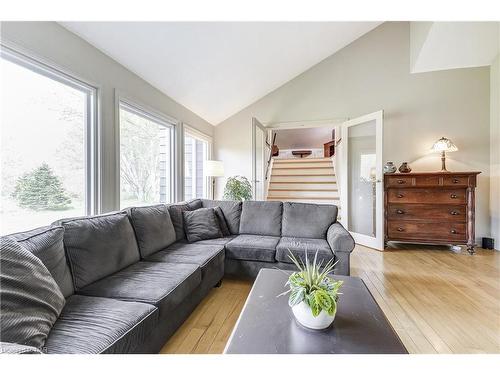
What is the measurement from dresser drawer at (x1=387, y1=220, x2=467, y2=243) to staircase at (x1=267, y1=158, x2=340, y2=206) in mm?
1747

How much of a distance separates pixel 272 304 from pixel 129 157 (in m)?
2.36

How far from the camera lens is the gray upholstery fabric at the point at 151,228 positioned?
2.05 metres

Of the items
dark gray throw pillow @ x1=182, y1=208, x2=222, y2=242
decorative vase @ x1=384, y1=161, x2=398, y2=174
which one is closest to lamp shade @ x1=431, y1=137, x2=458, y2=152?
decorative vase @ x1=384, y1=161, x2=398, y2=174

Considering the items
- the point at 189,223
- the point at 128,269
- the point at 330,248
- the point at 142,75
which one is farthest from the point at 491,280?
the point at 142,75

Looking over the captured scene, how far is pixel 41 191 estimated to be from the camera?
6.03 feet

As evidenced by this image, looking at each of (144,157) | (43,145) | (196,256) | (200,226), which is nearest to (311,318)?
(196,256)

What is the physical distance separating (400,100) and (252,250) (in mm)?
3744

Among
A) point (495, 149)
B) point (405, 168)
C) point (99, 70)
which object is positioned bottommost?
point (405, 168)

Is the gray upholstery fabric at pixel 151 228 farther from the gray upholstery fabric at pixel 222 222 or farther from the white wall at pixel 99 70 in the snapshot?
the gray upholstery fabric at pixel 222 222

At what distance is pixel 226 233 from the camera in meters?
2.95

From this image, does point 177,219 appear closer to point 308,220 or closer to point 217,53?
point 308,220

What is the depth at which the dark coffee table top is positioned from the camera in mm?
887

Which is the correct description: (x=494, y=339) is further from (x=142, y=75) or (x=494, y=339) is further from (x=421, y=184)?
(x=142, y=75)

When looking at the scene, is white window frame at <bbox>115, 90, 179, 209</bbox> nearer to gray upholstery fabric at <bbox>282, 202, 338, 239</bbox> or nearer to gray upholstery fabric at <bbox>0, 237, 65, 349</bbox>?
gray upholstery fabric at <bbox>0, 237, 65, 349</bbox>
